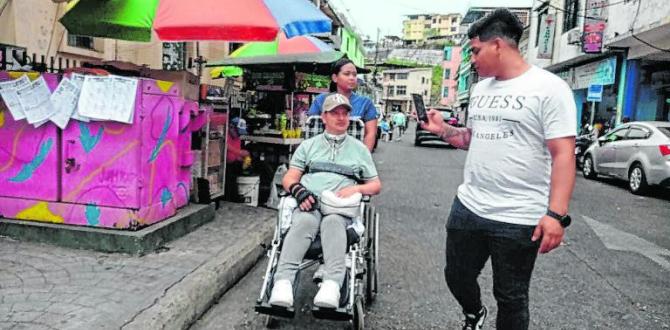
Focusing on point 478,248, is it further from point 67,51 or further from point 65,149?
point 67,51

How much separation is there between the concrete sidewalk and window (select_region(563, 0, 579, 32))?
20093 mm

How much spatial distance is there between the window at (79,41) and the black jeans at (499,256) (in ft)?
25.0

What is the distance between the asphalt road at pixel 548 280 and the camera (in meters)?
3.69

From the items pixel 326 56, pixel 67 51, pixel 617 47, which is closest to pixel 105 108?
pixel 326 56

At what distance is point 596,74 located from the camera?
19812 mm

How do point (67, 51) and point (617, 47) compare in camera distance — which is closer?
point (67, 51)

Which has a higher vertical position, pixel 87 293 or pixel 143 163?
pixel 143 163

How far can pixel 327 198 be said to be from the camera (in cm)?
345

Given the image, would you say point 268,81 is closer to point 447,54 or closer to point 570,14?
point 570,14

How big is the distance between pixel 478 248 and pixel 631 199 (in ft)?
28.7

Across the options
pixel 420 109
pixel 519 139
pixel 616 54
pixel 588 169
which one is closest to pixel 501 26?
pixel 519 139

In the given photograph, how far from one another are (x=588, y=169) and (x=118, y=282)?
40.5 ft

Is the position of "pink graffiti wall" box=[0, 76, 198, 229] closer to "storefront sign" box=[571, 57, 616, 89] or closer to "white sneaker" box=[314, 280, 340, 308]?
"white sneaker" box=[314, 280, 340, 308]

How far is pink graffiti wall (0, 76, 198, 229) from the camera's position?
4.46 metres
